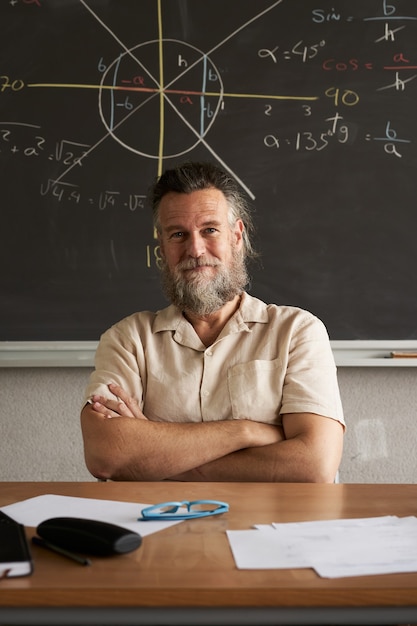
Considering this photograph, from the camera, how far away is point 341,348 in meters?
2.77

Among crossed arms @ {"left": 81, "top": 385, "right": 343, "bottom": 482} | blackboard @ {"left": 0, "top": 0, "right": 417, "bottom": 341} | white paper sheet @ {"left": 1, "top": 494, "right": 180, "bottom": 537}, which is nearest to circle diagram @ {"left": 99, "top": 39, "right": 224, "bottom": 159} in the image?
blackboard @ {"left": 0, "top": 0, "right": 417, "bottom": 341}

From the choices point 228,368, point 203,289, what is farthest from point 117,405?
point 203,289

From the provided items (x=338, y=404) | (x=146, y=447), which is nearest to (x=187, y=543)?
(x=146, y=447)

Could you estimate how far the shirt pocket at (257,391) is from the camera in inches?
79.9

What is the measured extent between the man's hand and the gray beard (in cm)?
35

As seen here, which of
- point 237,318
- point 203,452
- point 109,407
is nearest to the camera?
point 203,452

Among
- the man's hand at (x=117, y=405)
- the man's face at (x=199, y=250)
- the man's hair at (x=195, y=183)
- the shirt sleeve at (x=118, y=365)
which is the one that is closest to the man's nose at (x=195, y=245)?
the man's face at (x=199, y=250)

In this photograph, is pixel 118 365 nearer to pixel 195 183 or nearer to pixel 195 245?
pixel 195 245

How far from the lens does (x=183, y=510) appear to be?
1317 mm

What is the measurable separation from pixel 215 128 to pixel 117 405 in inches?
50.9

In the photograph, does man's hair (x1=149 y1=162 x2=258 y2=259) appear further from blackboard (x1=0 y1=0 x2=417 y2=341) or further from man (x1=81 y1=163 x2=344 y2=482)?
blackboard (x1=0 y1=0 x2=417 y2=341)

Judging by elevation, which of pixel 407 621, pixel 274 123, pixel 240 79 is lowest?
pixel 407 621

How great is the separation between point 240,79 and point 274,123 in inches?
8.1

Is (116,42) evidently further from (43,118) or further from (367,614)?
(367,614)
